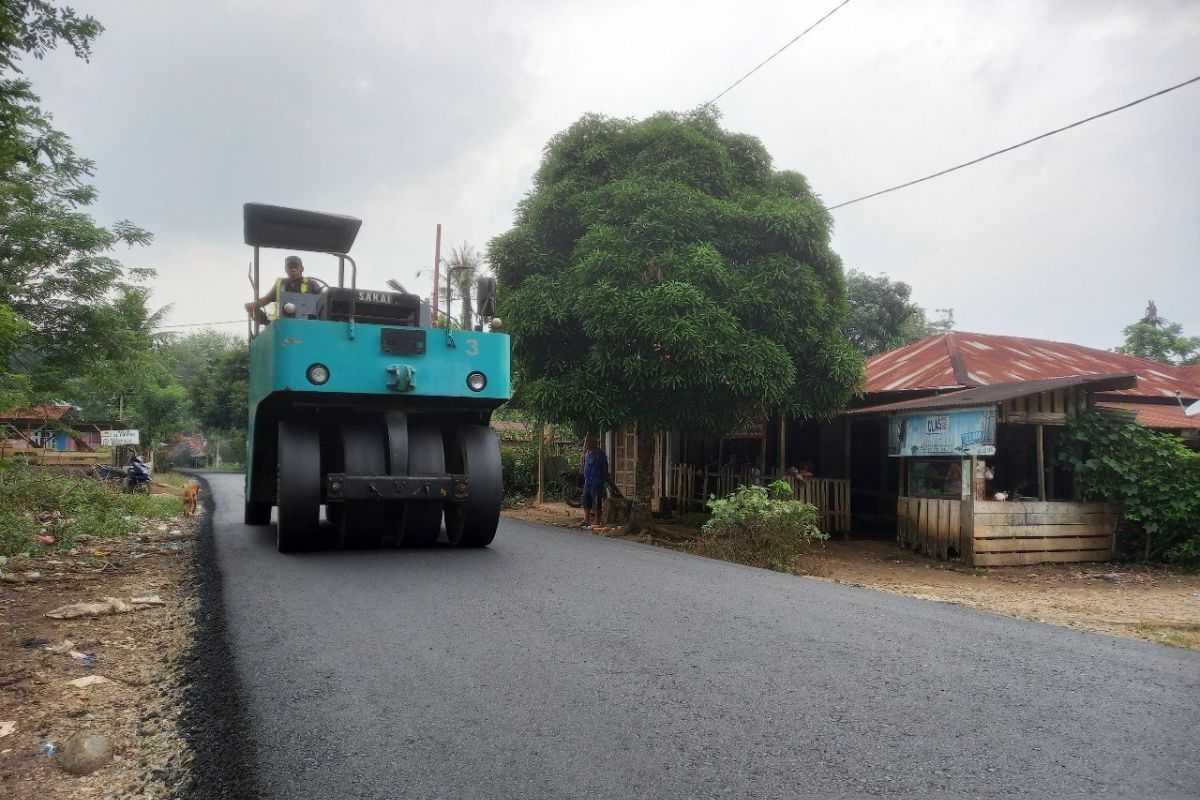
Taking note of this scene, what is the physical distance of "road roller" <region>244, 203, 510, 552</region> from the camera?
673cm

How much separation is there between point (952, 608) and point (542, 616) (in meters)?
3.00

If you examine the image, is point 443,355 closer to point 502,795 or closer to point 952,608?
point 952,608

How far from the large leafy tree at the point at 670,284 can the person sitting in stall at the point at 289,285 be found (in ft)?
13.6

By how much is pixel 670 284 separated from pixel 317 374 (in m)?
5.29

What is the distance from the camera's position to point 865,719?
3.30m

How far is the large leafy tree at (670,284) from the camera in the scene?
35.8 ft

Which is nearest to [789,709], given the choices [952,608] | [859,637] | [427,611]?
[859,637]

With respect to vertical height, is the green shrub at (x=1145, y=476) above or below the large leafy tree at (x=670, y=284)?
below

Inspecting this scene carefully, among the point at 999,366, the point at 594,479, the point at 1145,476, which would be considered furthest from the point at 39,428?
the point at 1145,476

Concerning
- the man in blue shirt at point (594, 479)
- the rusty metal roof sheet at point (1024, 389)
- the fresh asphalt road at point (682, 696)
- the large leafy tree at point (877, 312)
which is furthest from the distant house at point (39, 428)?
the large leafy tree at point (877, 312)

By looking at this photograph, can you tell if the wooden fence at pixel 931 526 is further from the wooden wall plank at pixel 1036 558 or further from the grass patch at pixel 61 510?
the grass patch at pixel 61 510

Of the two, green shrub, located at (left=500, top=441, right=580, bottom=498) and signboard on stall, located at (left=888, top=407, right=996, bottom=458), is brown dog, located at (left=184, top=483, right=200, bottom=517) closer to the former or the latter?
green shrub, located at (left=500, top=441, right=580, bottom=498)

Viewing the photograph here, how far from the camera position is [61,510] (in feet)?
34.1

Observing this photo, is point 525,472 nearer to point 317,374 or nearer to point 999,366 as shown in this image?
point 999,366
